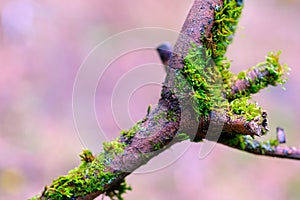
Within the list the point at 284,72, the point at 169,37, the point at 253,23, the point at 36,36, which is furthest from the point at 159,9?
the point at 284,72

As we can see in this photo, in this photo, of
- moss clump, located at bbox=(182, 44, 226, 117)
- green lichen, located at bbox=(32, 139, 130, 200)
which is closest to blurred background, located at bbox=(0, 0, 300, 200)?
green lichen, located at bbox=(32, 139, 130, 200)

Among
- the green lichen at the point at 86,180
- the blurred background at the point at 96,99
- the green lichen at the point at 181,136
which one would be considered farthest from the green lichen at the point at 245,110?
the blurred background at the point at 96,99

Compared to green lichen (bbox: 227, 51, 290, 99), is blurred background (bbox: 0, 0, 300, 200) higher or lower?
higher

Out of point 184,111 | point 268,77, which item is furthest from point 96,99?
point 184,111

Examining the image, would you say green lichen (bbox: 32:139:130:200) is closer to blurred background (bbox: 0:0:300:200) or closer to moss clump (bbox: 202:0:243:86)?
moss clump (bbox: 202:0:243:86)

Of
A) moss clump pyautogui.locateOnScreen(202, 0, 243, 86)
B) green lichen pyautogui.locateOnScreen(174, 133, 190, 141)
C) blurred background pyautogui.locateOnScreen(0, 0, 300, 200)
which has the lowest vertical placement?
green lichen pyautogui.locateOnScreen(174, 133, 190, 141)

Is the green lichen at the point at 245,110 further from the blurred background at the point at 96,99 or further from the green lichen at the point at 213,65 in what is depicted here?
the blurred background at the point at 96,99
